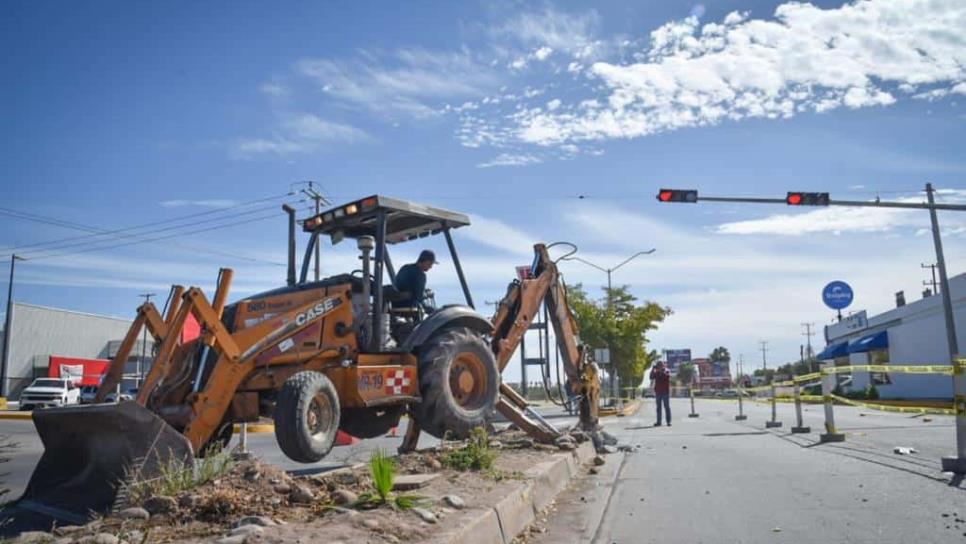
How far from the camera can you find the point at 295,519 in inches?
168

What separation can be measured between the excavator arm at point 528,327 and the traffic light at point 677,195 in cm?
943

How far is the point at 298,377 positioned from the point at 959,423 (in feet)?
22.4

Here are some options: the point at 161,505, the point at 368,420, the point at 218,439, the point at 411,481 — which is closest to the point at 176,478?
the point at 161,505

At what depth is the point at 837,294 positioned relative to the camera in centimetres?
2331

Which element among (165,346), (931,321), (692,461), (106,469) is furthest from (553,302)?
(931,321)

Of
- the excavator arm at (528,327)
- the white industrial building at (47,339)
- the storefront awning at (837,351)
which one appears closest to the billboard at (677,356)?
the storefront awning at (837,351)

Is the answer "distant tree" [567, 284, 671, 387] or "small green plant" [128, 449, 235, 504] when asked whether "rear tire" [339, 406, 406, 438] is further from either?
"distant tree" [567, 284, 671, 387]

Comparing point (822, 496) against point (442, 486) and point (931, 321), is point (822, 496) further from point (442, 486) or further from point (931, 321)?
point (931, 321)

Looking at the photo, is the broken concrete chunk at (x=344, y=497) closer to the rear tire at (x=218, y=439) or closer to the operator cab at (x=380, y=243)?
the rear tire at (x=218, y=439)

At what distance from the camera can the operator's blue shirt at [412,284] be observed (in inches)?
347

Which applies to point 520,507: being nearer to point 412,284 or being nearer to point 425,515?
point 425,515

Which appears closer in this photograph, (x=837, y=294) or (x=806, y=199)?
(x=806, y=199)

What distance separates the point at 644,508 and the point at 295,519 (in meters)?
3.16

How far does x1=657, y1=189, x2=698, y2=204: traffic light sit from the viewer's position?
1966cm
